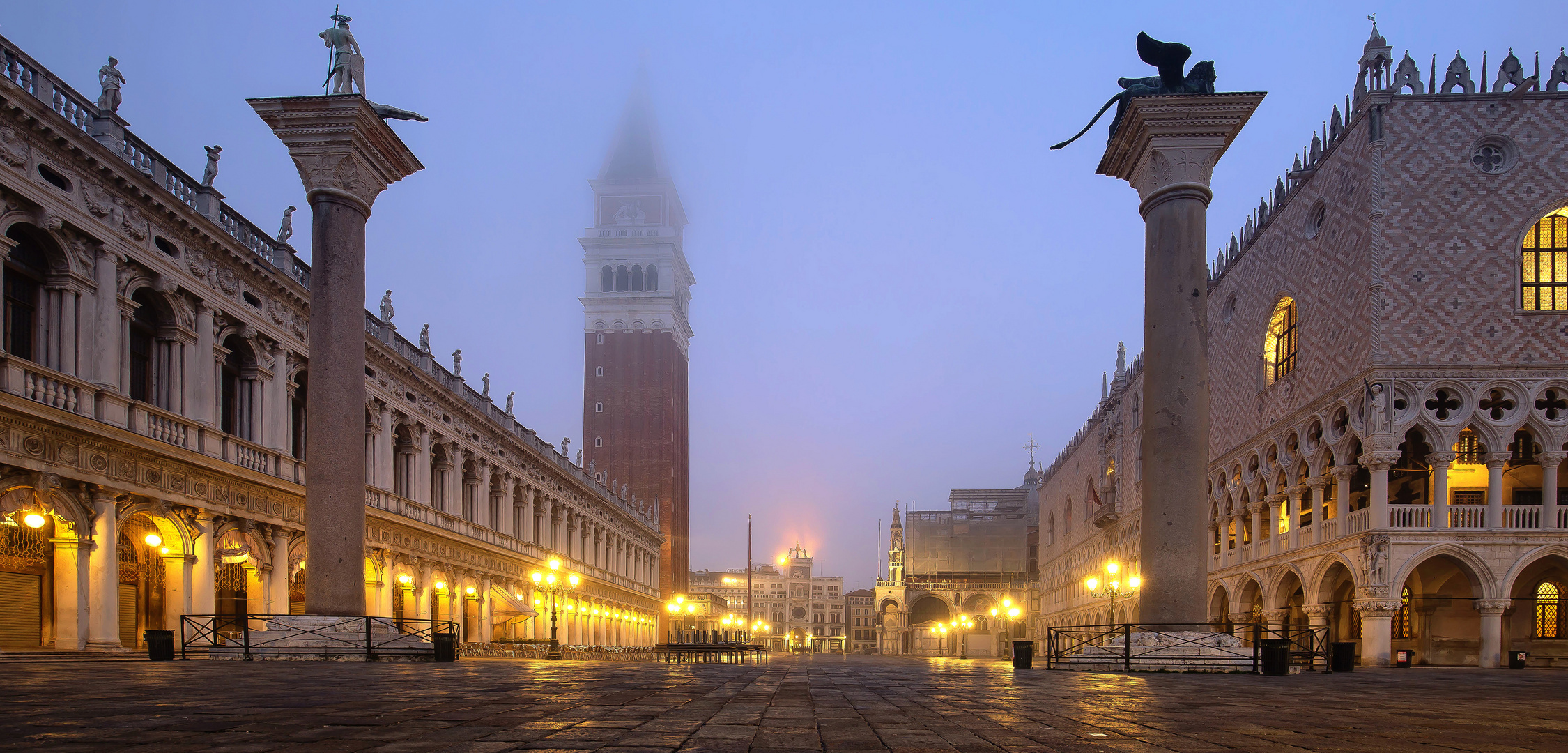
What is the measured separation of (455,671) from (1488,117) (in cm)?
3028

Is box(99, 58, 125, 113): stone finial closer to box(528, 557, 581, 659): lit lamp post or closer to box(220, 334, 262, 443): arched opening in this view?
box(220, 334, 262, 443): arched opening

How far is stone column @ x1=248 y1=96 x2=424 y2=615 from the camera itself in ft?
58.4

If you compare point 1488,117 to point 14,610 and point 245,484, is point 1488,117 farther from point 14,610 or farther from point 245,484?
point 14,610

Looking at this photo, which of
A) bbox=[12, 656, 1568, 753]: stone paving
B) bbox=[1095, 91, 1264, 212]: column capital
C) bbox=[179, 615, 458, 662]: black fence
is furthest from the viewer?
bbox=[1095, 91, 1264, 212]: column capital

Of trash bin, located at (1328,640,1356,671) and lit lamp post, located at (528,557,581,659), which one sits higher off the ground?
trash bin, located at (1328,640,1356,671)

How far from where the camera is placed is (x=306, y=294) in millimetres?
29125

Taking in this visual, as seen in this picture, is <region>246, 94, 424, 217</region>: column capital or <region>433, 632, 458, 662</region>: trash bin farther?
<region>433, 632, 458, 662</region>: trash bin

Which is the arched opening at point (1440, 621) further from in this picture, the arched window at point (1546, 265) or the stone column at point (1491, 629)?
the arched window at point (1546, 265)

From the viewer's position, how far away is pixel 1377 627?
30.3 m

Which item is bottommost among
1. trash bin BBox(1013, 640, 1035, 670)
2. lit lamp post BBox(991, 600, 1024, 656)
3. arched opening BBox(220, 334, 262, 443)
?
lit lamp post BBox(991, 600, 1024, 656)

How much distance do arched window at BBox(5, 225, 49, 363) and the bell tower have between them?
62.6 metres

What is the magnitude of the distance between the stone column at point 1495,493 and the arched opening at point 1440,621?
6.46ft

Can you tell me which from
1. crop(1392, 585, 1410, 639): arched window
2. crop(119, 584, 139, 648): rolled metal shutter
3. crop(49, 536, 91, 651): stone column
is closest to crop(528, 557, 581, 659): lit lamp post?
crop(119, 584, 139, 648): rolled metal shutter

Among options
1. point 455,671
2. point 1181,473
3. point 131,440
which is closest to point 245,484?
point 131,440
